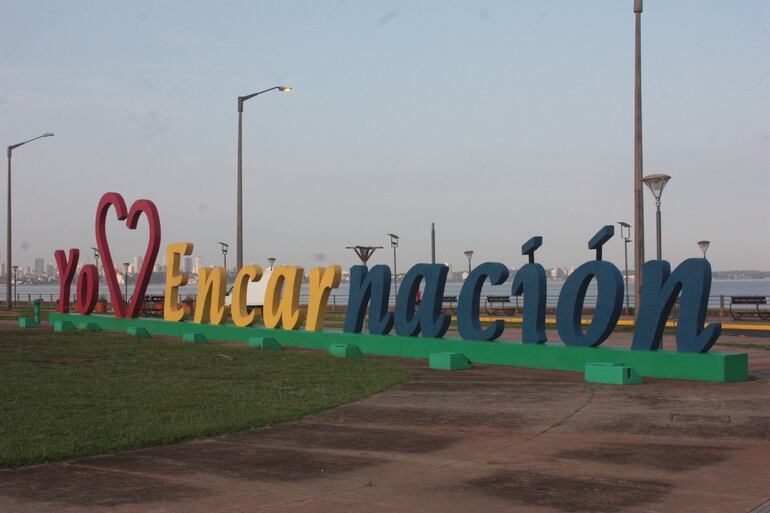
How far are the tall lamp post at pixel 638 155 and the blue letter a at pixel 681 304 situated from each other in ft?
7.03

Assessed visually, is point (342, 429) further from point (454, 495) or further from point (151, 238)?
point (151, 238)

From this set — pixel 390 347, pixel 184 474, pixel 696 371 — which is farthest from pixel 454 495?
pixel 390 347

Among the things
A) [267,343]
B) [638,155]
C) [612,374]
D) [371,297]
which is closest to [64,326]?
[267,343]

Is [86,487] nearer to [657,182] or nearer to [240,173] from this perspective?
[657,182]

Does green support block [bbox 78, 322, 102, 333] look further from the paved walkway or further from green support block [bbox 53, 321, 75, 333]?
the paved walkway

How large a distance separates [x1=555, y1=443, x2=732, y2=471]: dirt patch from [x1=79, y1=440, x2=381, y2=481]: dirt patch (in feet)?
7.12

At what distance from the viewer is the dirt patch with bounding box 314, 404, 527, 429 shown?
479 inches

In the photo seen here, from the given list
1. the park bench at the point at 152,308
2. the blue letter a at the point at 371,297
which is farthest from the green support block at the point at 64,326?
the blue letter a at the point at 371,297

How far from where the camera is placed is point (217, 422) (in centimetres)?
1209

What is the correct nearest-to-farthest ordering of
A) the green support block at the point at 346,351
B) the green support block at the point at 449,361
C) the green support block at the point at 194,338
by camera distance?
the green support block at the point at 449,361 → the green support block at the point at 346,351 → the green support block at the point at 194,338

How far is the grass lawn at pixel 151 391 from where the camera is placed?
11.1 metres

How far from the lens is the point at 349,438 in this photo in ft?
36.6

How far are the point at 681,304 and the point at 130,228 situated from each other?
19.8 meters

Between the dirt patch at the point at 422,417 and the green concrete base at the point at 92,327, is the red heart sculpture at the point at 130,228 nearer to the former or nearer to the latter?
the green concrete base at the point at 92,327
